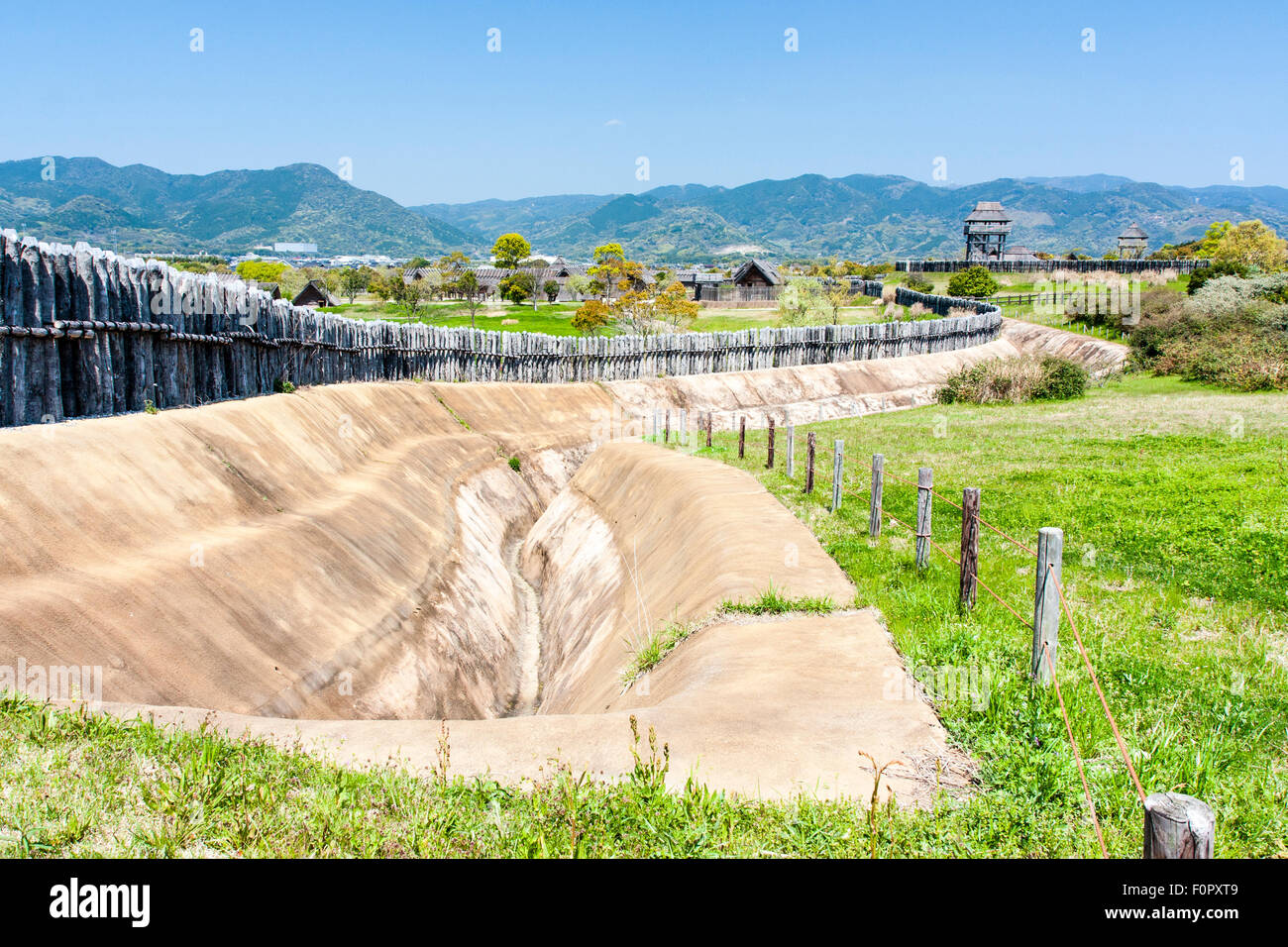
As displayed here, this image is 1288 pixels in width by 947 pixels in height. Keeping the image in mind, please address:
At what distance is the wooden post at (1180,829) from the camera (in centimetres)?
341

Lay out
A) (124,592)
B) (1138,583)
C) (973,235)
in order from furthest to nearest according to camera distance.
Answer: (973,235) → (1138,583) → (124,592)

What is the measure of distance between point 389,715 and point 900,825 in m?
7.82

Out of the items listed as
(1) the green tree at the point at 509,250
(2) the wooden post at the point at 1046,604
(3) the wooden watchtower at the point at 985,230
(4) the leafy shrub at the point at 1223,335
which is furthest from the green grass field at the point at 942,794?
(1) the green tree at the point at 509,250

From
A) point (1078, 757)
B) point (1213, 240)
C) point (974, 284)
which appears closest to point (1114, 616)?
point (1078, 757)

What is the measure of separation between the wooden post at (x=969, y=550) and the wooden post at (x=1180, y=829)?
560 cm

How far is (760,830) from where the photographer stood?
4938 mm

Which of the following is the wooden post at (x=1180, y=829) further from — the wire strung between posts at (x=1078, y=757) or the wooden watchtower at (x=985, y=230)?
the wooden watchtower at (x=985, y=230)

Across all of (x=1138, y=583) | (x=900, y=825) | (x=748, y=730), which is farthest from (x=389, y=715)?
(x=1138, y=583)

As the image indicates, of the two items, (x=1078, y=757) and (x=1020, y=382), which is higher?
(x=1020, y=382)

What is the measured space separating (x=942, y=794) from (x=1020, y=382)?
3224 cm

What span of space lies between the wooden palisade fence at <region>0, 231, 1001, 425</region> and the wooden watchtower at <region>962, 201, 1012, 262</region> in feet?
313

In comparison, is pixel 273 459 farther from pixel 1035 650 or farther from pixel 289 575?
pixel 1035 650

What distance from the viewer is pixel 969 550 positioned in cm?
911

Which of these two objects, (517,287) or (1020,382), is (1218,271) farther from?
(517,287)
